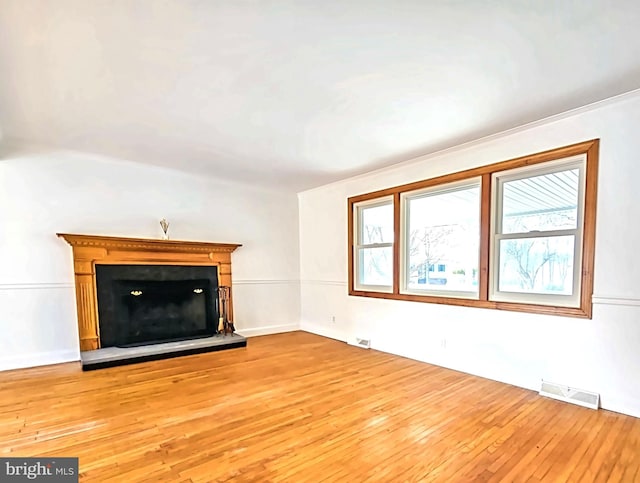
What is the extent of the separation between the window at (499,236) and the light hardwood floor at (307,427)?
98 centimetres

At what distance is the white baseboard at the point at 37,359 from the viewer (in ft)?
12.1

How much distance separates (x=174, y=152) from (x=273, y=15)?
2751 mm

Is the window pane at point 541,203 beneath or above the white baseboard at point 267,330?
above

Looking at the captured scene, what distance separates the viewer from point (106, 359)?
12.4 feet

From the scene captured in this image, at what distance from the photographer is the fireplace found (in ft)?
13.9

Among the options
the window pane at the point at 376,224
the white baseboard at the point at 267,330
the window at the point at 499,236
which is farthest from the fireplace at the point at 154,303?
the window at the point at 499,236

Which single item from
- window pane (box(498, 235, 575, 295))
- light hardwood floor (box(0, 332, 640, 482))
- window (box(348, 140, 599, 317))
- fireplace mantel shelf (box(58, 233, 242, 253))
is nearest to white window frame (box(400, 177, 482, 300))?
window (box(348, 140, 599, 317))

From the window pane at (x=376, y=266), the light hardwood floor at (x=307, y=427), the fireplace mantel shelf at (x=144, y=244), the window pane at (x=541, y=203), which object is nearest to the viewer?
the light hardwood floor at (x=307, y=427)

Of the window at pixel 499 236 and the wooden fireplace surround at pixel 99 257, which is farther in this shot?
the wooden fireplace surround at pixel 99 257

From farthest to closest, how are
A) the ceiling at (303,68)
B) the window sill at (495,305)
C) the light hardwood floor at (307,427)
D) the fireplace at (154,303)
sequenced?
the fireplace at (154,303), the window sill at (495,305), the light hardwood floor at (307,427), the ceiling at (303,68)

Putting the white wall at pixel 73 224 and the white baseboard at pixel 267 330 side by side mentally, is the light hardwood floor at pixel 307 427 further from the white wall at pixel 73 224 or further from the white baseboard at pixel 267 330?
the white baseboard at pixel 267 330

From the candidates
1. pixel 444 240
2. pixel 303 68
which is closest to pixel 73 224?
pixel 303 68

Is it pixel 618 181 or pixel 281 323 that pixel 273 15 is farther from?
pixel 281 323

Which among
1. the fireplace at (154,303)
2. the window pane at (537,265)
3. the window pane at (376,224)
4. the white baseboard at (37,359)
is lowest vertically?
the white baseboard at (37,359)
